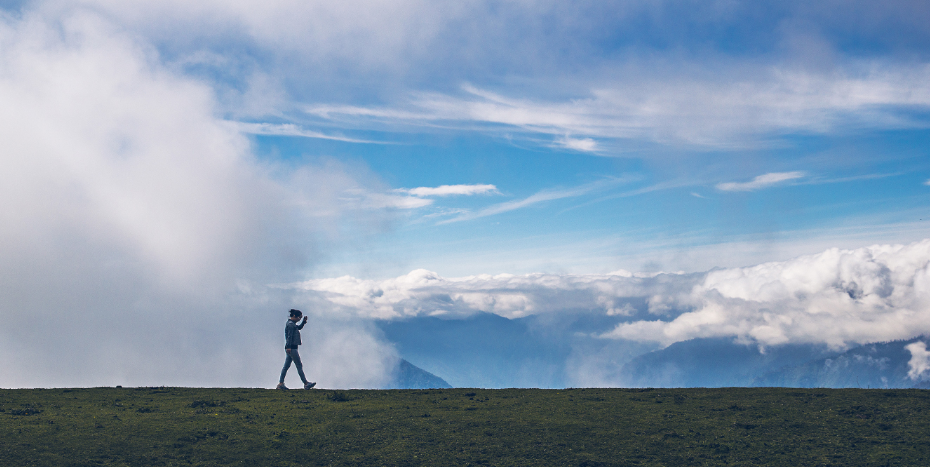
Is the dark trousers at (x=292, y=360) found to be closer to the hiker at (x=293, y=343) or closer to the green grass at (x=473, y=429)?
the hiker at (x=293, y=343)

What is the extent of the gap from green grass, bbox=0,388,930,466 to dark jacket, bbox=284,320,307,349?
15.1ft

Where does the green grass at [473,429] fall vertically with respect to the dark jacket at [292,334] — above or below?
below

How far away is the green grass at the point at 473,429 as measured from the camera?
719 inches

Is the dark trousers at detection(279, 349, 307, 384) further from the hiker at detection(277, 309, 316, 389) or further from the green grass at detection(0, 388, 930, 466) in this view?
the green grass at detection(0, 388, 930, 466)

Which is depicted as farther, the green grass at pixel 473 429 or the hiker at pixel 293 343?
the hiker at pixel 293 343

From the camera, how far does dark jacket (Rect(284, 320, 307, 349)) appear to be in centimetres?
3102

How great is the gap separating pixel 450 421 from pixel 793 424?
38.9 feet

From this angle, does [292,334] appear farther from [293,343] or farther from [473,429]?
[473,429]

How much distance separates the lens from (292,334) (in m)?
31.3

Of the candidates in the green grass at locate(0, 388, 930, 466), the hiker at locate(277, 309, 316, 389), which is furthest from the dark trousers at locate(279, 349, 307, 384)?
the green grass at locate(0, 388, 930, 466)

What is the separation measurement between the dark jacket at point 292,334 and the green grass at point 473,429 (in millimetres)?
4617

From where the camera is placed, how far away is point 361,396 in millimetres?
26922

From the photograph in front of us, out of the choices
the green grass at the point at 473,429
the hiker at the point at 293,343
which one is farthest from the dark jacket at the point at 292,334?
the green grass at the point at 473,429

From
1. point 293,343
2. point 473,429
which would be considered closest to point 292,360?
point 293,343
